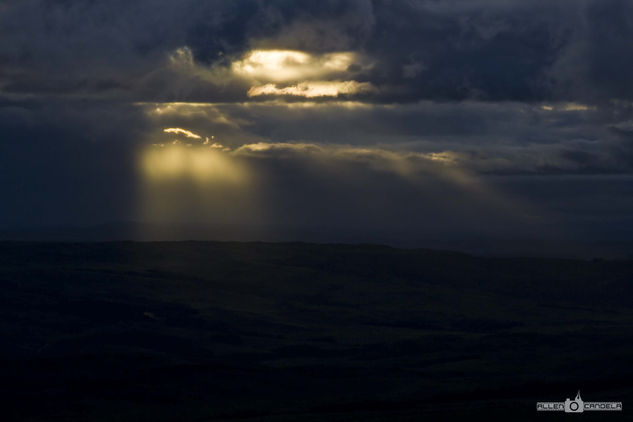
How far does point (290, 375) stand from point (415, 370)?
25.4 meters

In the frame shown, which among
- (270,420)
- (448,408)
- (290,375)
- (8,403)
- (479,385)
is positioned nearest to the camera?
(270,420)

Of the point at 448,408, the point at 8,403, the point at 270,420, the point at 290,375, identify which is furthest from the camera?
the point at 290,375

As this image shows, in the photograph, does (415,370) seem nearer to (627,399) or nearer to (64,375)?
(627,399)

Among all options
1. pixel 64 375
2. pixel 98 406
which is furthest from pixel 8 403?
pixel 64 375

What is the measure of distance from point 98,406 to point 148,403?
8.14 m

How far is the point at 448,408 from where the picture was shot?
13338 cm

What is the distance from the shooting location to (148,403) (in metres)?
146

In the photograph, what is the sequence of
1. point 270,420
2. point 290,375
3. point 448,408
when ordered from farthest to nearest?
point 290,375 < point 448,408 < point 270,420

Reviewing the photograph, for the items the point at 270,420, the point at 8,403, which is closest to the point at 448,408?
the point at 270,420

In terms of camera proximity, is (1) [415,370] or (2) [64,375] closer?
(2) [64,375]

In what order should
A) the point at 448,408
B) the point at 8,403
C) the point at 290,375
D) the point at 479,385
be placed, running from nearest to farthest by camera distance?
the point at 448,408
the point at 8,403
the point at 479,385
the point at 290,375

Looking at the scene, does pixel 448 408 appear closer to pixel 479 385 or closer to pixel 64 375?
pixel 479 385

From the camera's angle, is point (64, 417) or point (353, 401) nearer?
point (64, 417)

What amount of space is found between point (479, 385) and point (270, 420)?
4844cm
